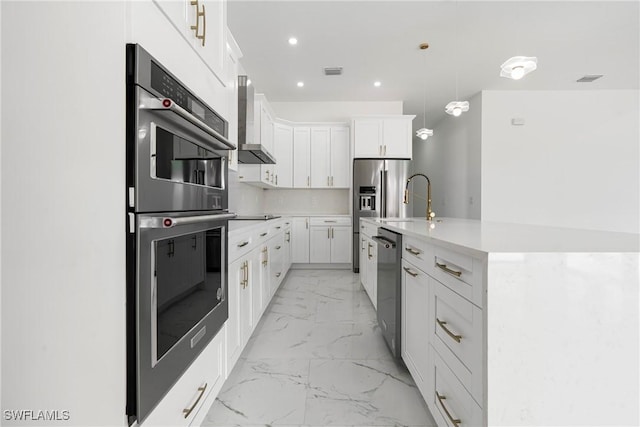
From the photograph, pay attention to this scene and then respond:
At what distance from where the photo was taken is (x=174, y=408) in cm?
92

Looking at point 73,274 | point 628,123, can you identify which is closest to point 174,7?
point 73,274

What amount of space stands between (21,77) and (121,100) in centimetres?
16

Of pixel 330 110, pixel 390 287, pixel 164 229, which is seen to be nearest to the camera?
pixel 164 229

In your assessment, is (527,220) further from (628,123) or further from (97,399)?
(97,399)

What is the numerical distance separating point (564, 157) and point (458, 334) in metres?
5.42

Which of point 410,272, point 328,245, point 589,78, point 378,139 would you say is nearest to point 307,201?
point 328,245

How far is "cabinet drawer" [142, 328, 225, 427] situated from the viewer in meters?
0.86

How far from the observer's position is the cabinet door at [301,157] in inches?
198

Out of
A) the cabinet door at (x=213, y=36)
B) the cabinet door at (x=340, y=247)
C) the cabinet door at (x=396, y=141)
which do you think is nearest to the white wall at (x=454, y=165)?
the cabinet door at (x=396, y=141)

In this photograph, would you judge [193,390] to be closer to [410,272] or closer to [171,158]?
[171,158]

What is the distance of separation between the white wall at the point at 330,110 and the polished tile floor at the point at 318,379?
363cm

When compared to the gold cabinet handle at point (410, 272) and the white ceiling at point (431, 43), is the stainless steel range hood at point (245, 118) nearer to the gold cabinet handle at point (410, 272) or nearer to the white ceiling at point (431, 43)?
the white ceiling at point (431, 43)

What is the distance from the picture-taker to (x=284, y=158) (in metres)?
5.02

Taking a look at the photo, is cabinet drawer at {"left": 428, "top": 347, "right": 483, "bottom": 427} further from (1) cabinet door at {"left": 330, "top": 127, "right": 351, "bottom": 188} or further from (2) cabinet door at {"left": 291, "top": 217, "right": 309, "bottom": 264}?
(1) cabinet door at {"left": 330, "top": 127, "right": 351, "bottom": 188}
